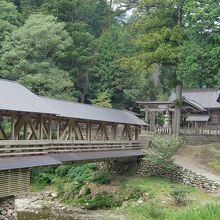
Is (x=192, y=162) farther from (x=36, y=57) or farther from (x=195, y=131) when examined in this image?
(x=36, y=57)

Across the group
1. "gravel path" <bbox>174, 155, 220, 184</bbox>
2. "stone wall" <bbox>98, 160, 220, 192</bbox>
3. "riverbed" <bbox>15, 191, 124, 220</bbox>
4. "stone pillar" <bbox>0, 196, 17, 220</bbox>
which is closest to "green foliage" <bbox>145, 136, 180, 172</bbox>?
"stone wall" <bbox>98, 160, 220, 192</bbox>

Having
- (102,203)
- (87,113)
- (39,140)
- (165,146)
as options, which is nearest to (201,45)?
(165,146)

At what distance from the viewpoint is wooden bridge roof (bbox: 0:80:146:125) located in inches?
696

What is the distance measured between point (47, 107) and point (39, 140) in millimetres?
1584

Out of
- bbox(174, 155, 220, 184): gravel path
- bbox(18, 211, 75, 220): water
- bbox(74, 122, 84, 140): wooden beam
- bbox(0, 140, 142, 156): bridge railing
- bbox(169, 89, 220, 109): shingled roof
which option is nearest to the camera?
bbox(0, 140, 142, 156): bridge railing

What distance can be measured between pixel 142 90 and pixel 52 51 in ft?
48.8

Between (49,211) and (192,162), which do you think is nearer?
(49,211)

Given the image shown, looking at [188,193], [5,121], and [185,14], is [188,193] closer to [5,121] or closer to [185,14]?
[185,14]

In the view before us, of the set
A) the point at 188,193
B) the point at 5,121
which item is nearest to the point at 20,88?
the point at 188,193

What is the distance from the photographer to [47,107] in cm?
1975

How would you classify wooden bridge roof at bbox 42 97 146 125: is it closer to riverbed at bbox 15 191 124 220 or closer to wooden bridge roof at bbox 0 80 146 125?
wooden bridge roof at bbox 0 80 146 125

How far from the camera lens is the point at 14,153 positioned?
17.4 meters

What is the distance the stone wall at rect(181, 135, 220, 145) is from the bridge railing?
6.12 metres

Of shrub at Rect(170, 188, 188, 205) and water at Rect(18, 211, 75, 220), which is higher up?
shrub at Rect(170, 188, 188, 205)
